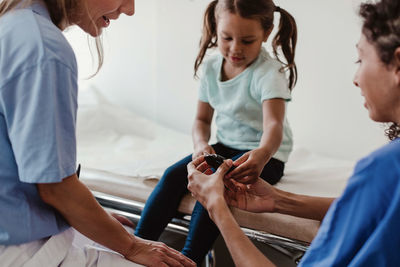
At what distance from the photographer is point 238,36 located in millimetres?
1398

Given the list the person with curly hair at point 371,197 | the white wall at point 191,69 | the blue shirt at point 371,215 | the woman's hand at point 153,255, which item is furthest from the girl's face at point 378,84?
the white wall at point 191,69

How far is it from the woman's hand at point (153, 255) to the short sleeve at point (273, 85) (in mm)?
593

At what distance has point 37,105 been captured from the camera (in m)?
0.79

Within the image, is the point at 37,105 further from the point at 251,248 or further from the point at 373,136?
the point at 373,136

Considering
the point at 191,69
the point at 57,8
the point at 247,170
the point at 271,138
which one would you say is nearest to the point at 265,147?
the point at 271,138

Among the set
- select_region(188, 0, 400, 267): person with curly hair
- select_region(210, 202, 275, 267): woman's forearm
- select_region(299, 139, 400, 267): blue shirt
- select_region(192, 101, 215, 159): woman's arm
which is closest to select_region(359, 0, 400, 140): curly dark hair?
select_region(188, 0, 400, 267): person with curly hair

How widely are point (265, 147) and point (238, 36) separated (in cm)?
36

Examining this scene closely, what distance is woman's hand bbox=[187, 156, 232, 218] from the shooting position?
969 millimetres

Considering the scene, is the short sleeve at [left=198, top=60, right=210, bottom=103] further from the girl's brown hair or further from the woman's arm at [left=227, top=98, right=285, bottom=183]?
the woman's arm at [left=227, top=98, right=285, bottom=183]

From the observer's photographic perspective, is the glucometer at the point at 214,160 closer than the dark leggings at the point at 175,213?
Yes

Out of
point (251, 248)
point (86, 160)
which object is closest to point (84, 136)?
point (86, 160)

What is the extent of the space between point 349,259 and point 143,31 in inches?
74.4

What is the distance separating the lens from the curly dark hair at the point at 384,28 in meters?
0.74

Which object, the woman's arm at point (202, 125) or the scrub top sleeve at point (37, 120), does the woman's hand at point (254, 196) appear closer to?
the woman's arm at point (202, 125)
